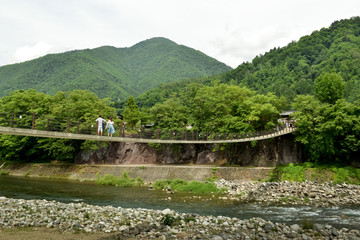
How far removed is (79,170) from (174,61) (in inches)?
4706

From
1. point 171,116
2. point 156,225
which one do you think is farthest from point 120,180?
point 156,225

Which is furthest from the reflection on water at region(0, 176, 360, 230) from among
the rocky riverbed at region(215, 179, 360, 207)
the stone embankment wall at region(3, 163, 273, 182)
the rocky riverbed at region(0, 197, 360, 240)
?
the stone embankment wall at region(3, 163, 273, 182)

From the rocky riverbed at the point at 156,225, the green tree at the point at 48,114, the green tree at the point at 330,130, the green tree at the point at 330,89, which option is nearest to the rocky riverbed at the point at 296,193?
the green tree at the point at 330,130

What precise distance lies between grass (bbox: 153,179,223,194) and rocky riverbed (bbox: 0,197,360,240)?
9005mm

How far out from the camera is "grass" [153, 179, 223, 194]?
20.8 meters

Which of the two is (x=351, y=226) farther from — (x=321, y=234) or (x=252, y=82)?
(x=252, y=82)

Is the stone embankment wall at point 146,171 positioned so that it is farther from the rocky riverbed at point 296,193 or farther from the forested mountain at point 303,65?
the forested mountain at point 303,65

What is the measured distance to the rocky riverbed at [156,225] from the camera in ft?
30.6

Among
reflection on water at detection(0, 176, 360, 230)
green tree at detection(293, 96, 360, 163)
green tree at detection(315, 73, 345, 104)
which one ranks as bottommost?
reflection on water at detection(0, 176, 360, 230)

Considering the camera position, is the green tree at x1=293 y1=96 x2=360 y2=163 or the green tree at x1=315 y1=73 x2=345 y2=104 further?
the green tree at x1=315 y1=73 x2=345 y2=104

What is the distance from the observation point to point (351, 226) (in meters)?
11.0

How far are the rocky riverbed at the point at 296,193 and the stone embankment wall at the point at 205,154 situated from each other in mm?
5385

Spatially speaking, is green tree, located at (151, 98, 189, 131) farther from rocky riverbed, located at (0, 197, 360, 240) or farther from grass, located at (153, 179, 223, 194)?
rocky riverbed, located at (0, 197, 360, 240)

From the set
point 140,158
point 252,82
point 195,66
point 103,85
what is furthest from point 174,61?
point 140,158
